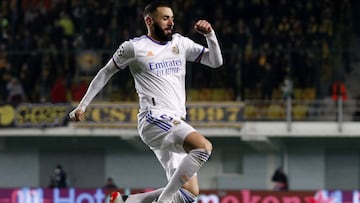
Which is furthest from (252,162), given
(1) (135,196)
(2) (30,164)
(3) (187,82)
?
(1) (135,196)

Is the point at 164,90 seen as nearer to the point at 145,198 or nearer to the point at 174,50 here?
the point at 174,50

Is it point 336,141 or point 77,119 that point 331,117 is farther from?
point 77,119

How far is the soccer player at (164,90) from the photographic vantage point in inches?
453

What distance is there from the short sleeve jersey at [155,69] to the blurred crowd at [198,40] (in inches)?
652

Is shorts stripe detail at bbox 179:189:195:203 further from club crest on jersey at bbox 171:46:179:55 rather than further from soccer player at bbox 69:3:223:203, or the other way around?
club crest on jersey at bbox 171:46:179:55

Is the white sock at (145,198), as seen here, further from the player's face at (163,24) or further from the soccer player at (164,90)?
the player's face at (163,24)

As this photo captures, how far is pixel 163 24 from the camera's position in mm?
11617

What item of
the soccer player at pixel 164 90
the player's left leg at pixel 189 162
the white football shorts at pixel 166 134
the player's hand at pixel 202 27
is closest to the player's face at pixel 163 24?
the soccer player at pixel 164 90

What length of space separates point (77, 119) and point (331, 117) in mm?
19390

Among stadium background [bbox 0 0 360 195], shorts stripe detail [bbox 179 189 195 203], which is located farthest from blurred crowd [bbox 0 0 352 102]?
shorts stripe detail [bbox 179 189 195 203]

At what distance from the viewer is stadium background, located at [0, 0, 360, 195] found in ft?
96.9

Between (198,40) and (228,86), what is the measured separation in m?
2.12

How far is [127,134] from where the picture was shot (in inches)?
1252

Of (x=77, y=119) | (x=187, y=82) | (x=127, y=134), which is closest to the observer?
(x=77, y=119)
